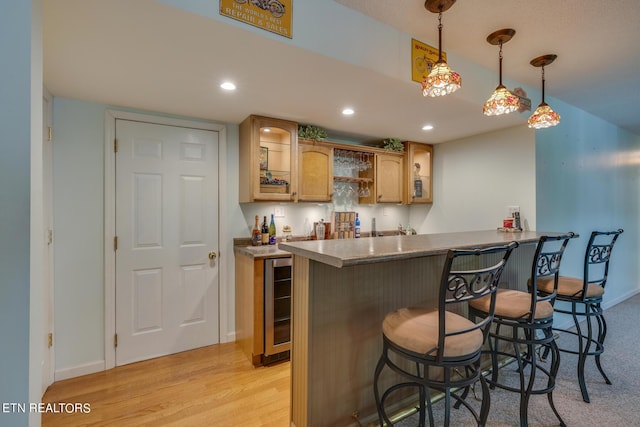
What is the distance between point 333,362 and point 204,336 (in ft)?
5.65

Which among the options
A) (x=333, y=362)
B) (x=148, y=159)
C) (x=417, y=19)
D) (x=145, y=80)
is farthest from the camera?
(x=148, y=159)

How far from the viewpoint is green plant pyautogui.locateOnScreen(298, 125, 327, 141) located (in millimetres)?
2977

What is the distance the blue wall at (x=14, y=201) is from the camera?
35.5 inches

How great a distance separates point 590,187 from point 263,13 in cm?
416

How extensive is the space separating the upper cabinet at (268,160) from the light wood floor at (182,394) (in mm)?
1506

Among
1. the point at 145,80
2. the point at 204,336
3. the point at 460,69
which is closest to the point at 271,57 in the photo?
the point at 145,80

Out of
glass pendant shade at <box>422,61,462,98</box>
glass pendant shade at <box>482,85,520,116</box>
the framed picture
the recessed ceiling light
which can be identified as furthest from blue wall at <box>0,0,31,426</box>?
glass pendant shade at <box>482,85,520,116</box>

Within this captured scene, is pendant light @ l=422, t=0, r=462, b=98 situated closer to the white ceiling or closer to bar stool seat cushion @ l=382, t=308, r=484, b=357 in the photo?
the white ceiling

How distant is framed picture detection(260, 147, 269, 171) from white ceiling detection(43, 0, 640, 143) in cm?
35

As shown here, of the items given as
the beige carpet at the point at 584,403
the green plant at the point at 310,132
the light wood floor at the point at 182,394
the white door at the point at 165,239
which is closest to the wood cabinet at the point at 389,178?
the green plant at the point at 310,132

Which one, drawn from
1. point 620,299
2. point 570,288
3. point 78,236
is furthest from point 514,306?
point 620,299

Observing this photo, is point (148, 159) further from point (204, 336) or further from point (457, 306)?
point (457, 306)

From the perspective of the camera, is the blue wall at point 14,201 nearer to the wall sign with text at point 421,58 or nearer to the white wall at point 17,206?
the white wall at point 17,206

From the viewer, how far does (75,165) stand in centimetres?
228
